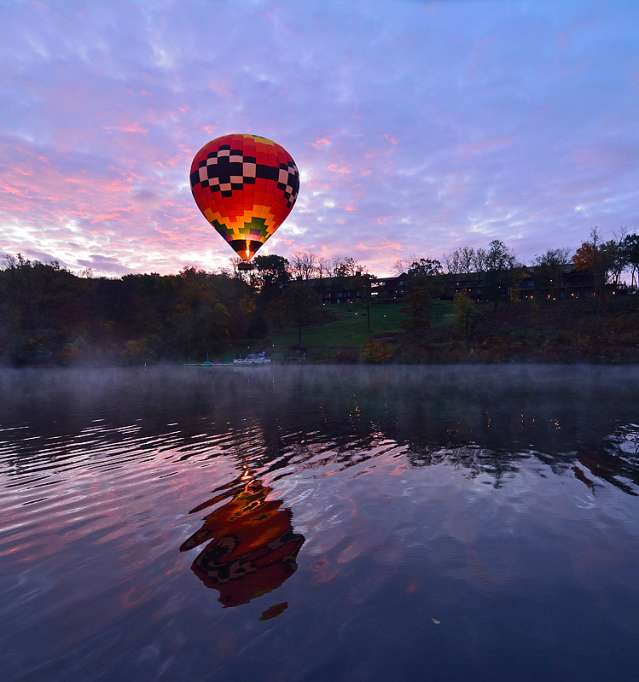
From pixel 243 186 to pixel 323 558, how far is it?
30.2m

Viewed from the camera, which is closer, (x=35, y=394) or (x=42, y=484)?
(x=42, y=484)

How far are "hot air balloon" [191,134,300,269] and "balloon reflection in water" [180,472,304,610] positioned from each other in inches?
1067

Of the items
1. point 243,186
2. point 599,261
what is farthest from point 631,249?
point 243,186

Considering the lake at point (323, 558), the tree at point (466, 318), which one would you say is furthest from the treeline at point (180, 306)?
the lake at point (323, 558)

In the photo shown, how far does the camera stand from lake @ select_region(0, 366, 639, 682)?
561cm

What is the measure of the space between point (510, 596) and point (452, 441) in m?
11.5

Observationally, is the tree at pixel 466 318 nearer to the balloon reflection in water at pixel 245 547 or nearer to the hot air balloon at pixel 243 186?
the hot air balloon at pixel 243 186

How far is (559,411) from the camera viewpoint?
82.3ft

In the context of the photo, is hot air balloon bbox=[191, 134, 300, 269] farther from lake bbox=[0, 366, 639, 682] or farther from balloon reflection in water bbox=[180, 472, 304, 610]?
balloon reflection in water bbox=[180, 472, 304, 610]

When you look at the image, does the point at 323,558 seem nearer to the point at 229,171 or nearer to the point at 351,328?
the point at 229,171

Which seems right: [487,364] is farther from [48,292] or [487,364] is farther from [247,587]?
[48,292]

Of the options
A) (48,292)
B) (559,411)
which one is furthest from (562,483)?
(48,292)

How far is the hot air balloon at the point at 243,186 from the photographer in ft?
109

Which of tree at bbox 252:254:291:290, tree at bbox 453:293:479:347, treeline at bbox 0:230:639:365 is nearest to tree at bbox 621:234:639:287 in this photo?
treeline at bbox 0:230:639:365
